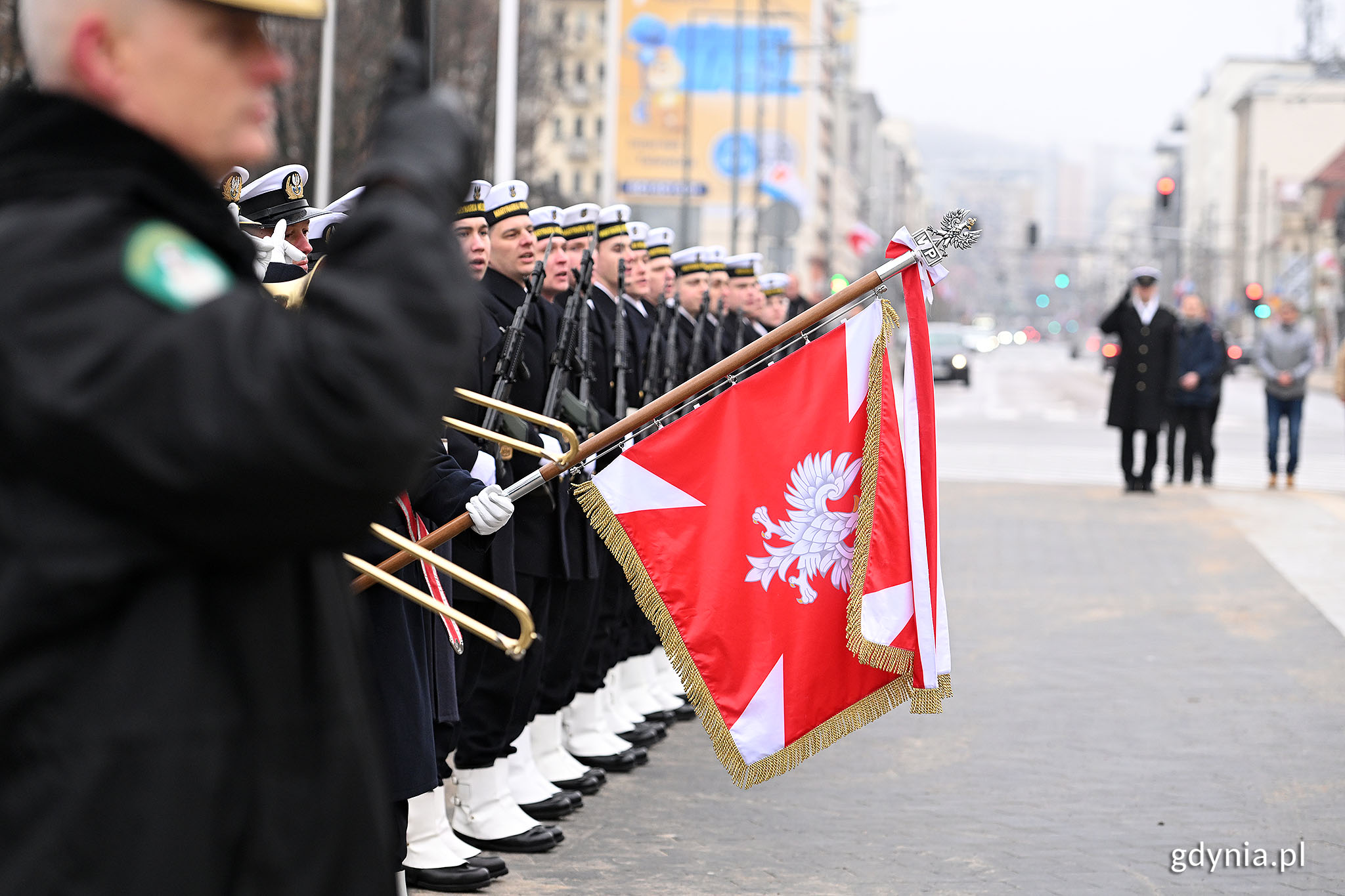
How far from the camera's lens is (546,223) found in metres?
7.05

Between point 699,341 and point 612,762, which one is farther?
point 699,341

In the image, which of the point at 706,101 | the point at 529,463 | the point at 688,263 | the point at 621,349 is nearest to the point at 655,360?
the point at 621,349

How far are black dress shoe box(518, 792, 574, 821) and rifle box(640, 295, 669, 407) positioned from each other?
2256 mm

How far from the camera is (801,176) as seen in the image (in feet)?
281

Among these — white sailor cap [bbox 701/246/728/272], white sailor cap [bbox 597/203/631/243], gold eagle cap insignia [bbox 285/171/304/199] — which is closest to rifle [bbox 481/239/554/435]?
gold eagle cap insignia [bbox 285/171/304/199]

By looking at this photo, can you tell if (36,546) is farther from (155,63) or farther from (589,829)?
(589,829)

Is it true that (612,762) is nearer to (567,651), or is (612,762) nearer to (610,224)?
(567,651)

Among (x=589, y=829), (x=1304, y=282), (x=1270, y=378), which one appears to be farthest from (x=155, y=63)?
(x=1304, y=282)

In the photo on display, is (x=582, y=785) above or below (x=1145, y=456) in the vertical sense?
below

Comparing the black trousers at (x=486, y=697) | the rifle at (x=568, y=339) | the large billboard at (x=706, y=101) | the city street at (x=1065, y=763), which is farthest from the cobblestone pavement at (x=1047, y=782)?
the large billboard at (x=706, y=101)

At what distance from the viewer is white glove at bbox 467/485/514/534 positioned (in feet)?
15.9

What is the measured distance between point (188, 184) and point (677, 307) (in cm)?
773

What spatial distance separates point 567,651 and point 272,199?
2.40 meters

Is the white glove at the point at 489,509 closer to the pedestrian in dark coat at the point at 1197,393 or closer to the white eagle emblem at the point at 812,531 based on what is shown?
the white eagle emblem at the point at 812,531
